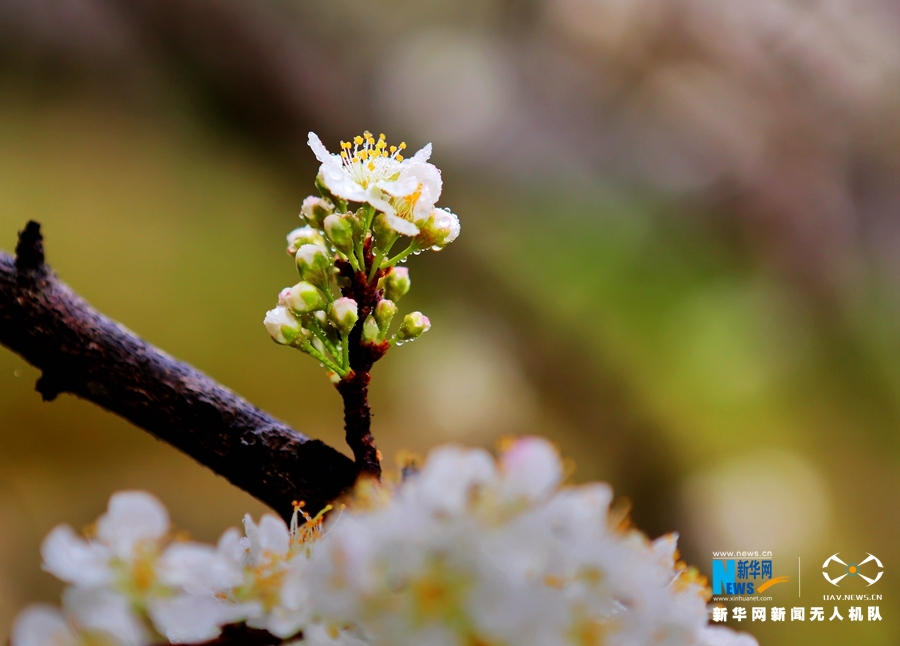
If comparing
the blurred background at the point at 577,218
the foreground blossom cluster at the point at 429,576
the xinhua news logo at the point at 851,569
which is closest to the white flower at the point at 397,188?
the foreground blossom cluster at the point at 429,576

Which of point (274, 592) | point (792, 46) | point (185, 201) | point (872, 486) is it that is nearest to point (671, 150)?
point (792, 46)

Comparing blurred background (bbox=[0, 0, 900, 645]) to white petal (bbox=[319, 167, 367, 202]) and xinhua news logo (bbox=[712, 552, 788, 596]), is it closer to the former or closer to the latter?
xinhua news logo (bbox=[712, 552, 788, 596])

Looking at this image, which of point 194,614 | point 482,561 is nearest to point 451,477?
point 482,561

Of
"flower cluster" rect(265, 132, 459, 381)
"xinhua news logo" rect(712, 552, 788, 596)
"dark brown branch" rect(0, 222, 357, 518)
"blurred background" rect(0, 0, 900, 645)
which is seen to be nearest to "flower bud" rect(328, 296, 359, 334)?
"flower cluster" rect(265, 132, 459, 381)

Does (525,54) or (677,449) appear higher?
(525,54)

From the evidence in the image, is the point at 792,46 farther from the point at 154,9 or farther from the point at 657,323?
the point at 154,9

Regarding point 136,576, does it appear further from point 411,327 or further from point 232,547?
point 411,327
